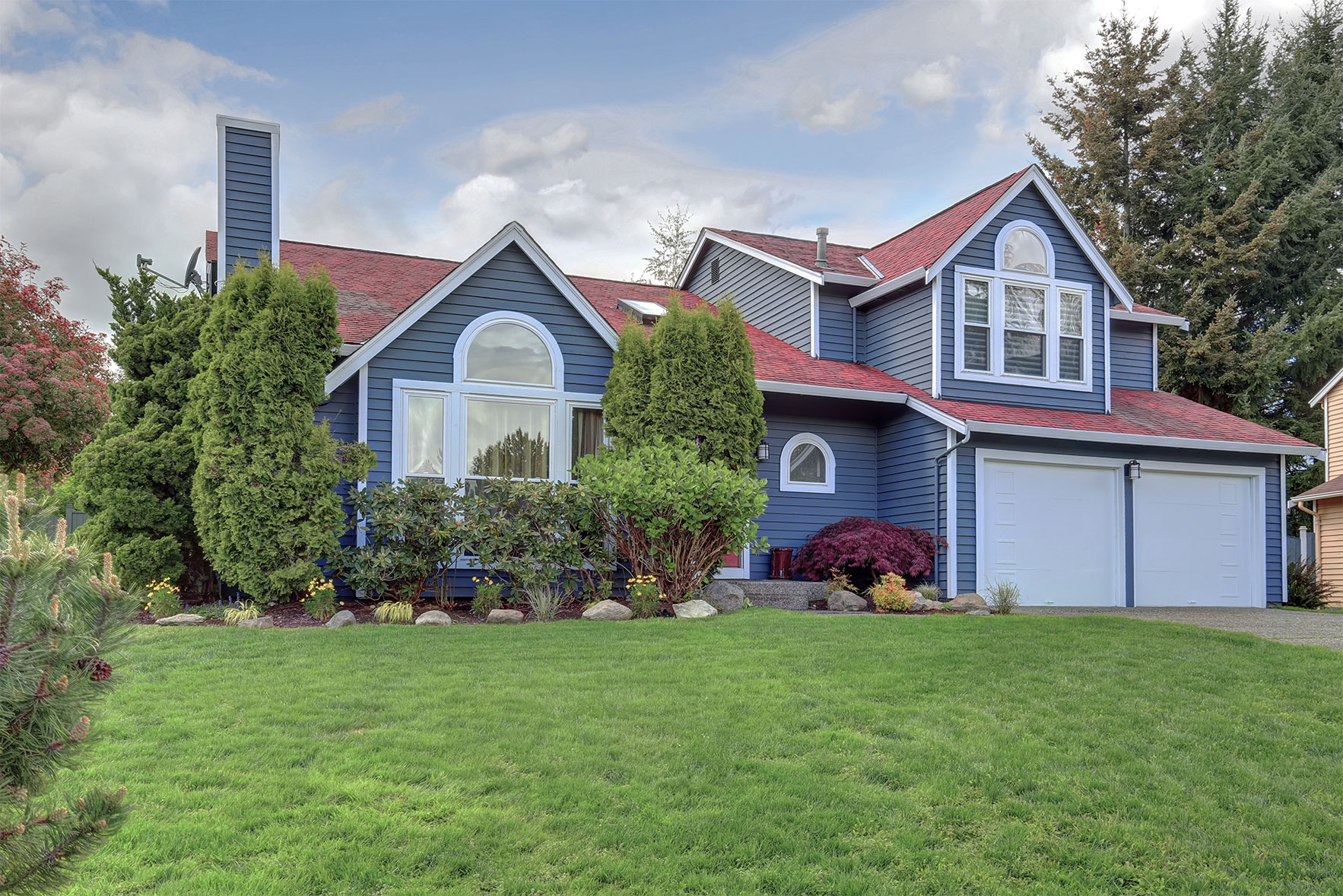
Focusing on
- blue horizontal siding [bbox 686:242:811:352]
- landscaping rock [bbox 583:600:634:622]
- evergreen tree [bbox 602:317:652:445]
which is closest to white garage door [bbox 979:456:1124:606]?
blue horizontal siding [bbox 686:242:811:352]

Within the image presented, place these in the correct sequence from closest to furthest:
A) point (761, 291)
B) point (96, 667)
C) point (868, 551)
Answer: point (96, 667) < point (868, 551) < point (761, 291)

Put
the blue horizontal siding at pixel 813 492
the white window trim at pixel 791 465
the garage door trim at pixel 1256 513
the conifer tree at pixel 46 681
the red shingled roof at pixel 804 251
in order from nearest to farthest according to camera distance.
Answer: the conifer tree at pixel 46 681
the blue horizontal siding at pixel 813 492
the white window trim at pixel 791 465
the garage door trim at pixel 1256 513
the red shingled roof at pixel 804 251

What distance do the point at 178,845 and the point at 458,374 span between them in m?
8.36

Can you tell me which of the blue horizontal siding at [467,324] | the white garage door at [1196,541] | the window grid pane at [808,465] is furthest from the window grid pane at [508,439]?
the white garage door at [1196,541]

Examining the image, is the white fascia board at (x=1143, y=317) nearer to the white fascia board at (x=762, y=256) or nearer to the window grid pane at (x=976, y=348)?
the window grid pane at (x=976, y=348)

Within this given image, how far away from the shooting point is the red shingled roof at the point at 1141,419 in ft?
45.3

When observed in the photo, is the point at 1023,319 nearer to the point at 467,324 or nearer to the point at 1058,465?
the point at 1058,465

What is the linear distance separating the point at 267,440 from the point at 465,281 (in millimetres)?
3250

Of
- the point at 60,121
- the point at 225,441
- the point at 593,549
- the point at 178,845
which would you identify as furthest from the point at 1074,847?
the point at 60,121

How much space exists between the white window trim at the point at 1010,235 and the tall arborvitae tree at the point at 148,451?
Answer: 1118cm

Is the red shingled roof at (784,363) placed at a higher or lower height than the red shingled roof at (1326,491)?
higher

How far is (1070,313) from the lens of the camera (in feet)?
50.1

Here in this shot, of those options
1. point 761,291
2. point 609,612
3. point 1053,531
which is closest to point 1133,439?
point 1053,531

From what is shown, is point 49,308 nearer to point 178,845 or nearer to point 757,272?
point 757,272
